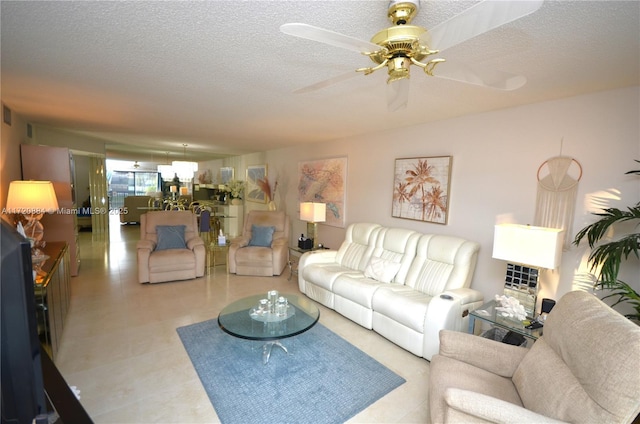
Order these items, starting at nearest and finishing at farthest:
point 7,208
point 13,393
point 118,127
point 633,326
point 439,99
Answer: point 13,393, point 633,326, point 439,99, point 7,208, point 118,127

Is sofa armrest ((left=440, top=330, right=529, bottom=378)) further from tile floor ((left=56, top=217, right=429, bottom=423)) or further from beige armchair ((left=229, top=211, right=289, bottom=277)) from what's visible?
beige armchair ((left=229, top=211, right=289, bottom=277))

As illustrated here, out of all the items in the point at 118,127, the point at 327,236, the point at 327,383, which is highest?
the point at 118,127

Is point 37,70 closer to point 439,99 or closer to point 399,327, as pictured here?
point 439,99

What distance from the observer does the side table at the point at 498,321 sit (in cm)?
215

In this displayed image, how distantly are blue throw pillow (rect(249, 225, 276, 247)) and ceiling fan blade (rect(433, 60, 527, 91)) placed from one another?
4.04 meters

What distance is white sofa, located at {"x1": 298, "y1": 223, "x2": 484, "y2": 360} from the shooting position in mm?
2609

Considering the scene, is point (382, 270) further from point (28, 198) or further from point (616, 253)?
point (28, 198)

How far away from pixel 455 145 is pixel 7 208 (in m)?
4.54

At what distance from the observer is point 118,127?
4438 millimetres

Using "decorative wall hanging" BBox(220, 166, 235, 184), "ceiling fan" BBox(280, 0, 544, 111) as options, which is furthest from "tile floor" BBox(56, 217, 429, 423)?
"decorative wall hanging" BBox(220, 166, 235, 184)

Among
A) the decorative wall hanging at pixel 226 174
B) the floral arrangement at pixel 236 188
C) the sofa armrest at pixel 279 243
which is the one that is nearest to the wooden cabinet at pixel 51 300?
the sofa armrest at pixel 279 243

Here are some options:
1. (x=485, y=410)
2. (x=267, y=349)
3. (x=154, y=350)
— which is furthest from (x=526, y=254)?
(x=154, y=350)

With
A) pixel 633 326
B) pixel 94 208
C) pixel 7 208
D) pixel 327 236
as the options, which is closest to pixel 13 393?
pixel 633 326

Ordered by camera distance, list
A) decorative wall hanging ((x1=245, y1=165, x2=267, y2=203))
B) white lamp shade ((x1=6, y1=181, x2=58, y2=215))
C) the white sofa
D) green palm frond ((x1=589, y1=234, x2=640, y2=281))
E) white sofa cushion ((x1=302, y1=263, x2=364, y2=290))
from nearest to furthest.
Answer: green palm frond ((x1=589, y1=234, x2=640, y2=281)) < the white sofa < white lamp shade ((x1=6, y1=181, x2=58, y2=215)) < white sofa cushion ((x1=302, y1=263, x2=364, y2=290)) < decorative wall hanging ((x1=245, y1=165, x2=267, y2=203))
